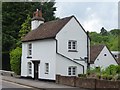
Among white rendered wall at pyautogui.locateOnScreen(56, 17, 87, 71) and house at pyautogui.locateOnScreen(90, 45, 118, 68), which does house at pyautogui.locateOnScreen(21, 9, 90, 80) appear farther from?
house at pyautogui.locateOnScreen(90, 45, 118, 68)

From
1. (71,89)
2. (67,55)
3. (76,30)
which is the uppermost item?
(76,30)

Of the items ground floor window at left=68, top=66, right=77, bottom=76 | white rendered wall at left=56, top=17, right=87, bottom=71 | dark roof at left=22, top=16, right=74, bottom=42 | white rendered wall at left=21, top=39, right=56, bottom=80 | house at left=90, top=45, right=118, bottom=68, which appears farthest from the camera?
house at left=90, top=45, right=118, bottom=68

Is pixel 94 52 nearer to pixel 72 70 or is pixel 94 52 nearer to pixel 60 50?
pixel 72 70

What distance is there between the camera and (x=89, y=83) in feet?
79.0

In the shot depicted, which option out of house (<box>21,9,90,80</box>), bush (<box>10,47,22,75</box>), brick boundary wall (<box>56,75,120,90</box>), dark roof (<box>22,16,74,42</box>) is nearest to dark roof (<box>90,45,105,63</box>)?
house (<box>21,9,90,80</box>)

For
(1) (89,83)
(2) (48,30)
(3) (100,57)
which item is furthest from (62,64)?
(3) (100,57)

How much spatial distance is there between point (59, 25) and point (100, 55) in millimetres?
8487

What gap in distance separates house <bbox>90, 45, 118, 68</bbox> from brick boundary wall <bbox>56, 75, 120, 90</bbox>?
9.03 meters

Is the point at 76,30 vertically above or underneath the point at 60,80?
above

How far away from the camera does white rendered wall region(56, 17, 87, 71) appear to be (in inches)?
1258

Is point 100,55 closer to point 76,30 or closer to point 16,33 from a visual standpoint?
point 76,30

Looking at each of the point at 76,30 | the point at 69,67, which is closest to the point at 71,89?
the point at 69,67

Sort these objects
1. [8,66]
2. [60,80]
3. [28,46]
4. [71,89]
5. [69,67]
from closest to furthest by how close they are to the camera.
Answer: [71,89]
[60,80]
[69,67]
[28,46]
[8,66]

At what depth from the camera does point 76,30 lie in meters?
33.2
